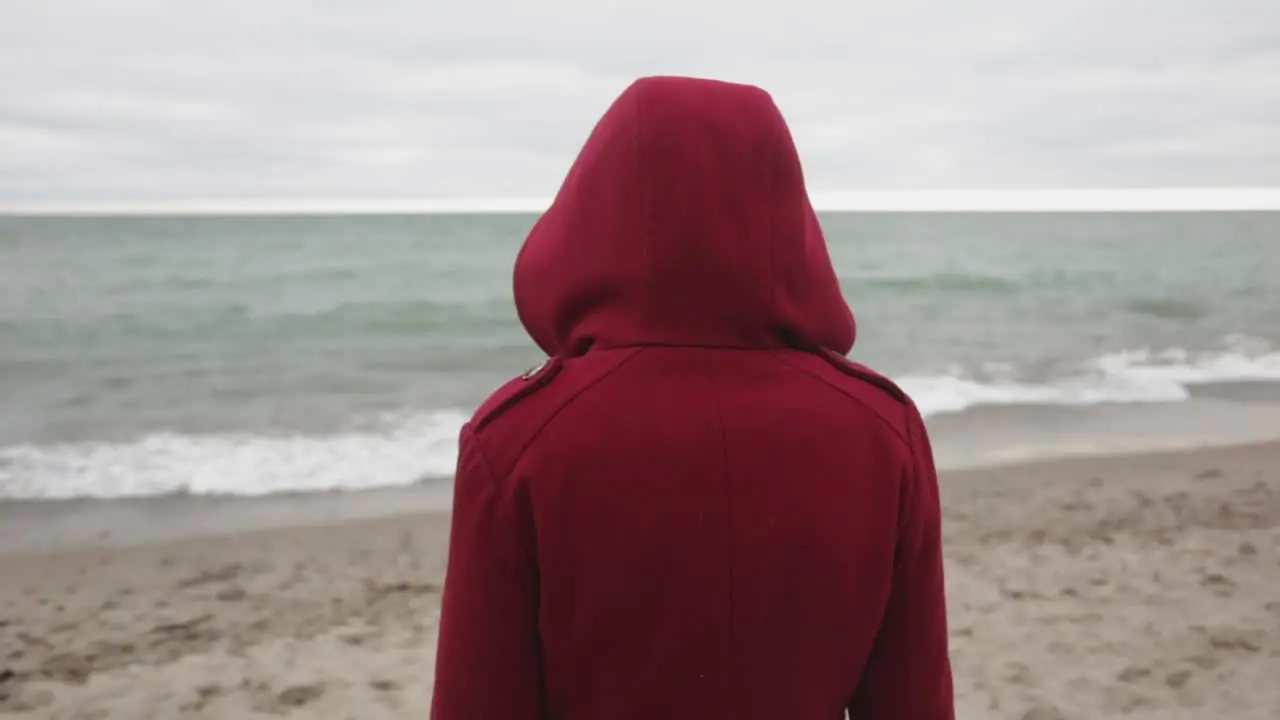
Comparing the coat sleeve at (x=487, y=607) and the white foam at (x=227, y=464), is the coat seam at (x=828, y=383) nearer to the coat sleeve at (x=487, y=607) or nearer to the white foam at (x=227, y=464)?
the coat sleeve at (x=487, y=607)

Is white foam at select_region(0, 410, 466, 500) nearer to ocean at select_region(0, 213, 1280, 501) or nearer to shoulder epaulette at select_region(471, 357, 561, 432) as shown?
ocean at select_region(0, 213, 1280, 501)

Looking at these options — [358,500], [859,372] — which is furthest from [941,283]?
[859,372]

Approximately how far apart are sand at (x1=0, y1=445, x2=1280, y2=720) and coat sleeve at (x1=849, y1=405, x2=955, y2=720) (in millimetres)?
2708

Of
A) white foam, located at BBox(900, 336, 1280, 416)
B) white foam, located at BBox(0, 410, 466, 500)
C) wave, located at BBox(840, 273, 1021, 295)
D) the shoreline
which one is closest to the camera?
the shoreline

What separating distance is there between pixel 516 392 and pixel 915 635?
569 mm

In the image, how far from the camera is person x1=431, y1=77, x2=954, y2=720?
96 cm

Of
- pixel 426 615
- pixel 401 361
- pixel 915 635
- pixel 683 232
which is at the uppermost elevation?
pixel 683 232

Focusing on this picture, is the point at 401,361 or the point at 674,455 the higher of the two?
the point at 674,455

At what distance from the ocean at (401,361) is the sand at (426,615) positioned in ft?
5.18

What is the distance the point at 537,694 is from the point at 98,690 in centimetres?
354

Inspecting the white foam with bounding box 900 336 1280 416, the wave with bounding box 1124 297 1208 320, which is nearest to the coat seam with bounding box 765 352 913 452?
the white foam with bounding box 900 336 1280 416

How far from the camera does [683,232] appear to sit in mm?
982

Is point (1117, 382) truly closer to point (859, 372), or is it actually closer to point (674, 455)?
point (859, 372)

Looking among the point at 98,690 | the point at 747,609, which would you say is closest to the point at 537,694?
the point at 747,609
